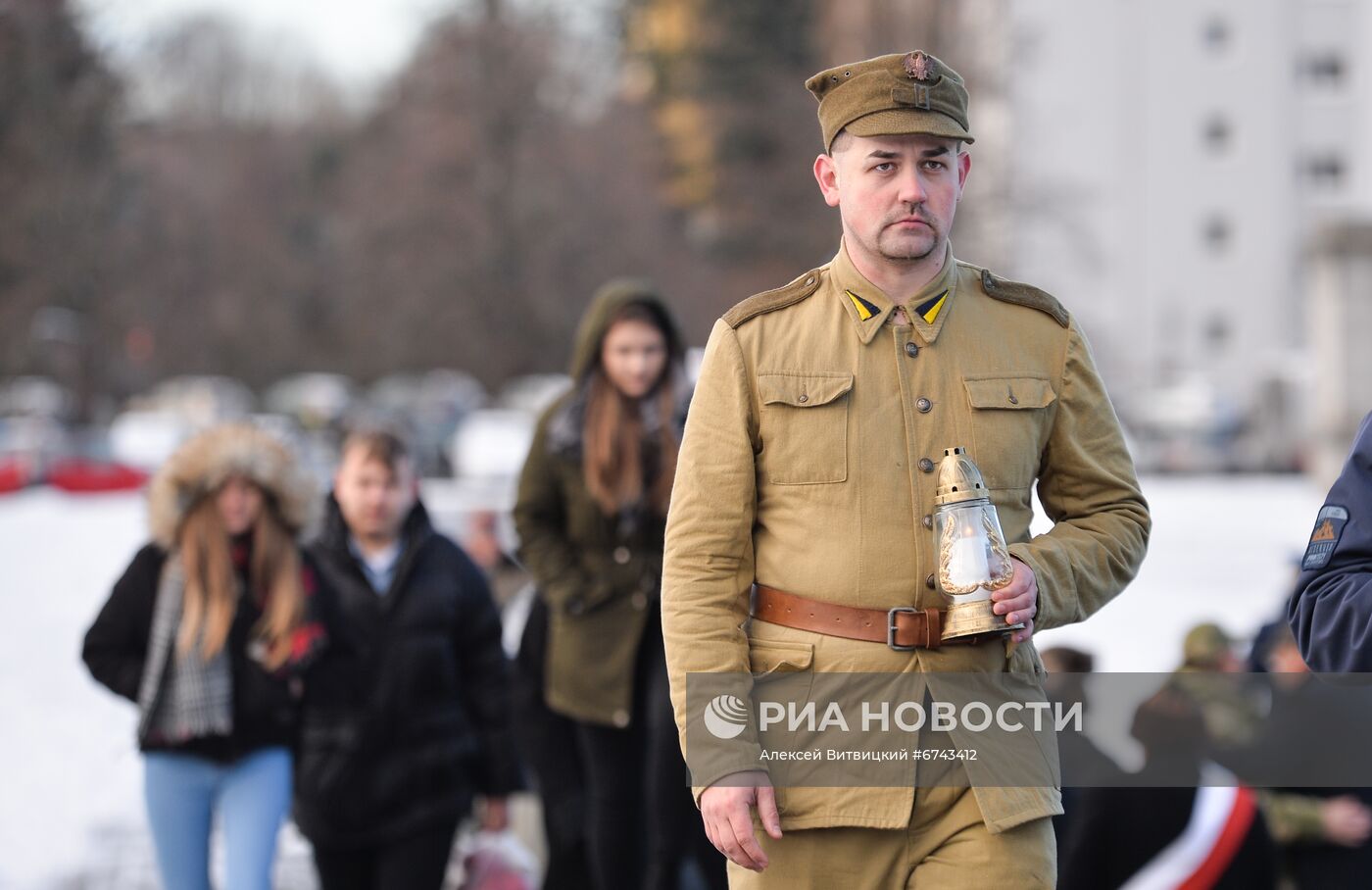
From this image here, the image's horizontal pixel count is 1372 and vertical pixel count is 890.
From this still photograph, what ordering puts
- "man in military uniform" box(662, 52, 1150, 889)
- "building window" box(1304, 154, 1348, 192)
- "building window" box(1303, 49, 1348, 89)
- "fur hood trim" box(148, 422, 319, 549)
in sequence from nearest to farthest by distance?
"man in military uniform" box(662, 52, 1150, 889) → "fur hood trim" box(148, 422, 319, 549) → "building window" box(1304, 154, 1348, 192) → "building window" box(1303, 49, 1348, 89)

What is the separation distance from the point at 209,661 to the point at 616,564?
132cm

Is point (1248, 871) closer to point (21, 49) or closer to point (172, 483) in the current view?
point (172, 483)

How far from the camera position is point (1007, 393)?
11.1 ft

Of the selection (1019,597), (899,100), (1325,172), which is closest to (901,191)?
(899,100)

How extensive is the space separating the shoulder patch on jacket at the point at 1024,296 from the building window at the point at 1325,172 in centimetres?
7004

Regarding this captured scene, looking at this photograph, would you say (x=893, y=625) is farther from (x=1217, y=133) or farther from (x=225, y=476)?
Answer: (x=1217, y=133)

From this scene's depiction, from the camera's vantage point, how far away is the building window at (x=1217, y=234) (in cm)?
6819

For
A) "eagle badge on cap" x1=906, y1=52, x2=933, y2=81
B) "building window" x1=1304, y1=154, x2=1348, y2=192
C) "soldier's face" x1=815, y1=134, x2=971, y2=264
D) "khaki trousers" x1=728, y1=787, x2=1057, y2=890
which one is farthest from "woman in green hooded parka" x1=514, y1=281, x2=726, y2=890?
"building window" x1=1304, y1=154, x2=1348, y2=192

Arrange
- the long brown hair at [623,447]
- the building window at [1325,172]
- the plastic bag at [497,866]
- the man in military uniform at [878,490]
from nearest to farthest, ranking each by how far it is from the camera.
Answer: the man in military uniform at [878,490] → the long brown hair at [623,447] → the plastic bag at [497,866] → the building window at [1325,172]

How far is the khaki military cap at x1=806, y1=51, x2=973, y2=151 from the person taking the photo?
3328 mm

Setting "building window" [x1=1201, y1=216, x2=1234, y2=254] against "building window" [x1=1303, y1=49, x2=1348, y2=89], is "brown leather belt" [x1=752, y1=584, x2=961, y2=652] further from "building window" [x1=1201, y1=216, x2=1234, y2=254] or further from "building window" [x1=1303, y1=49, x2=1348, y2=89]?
"building window" [x1=1303, y1=49, x2=1348, y2=89]

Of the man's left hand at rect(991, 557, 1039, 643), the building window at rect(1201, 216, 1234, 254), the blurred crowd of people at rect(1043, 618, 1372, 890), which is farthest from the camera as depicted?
the building window at rect(1201, 216, 1234, 254)

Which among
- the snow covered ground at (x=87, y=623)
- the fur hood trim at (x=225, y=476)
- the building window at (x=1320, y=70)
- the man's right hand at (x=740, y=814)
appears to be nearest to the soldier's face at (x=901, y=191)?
the man's right hand at (x=740, y=814)

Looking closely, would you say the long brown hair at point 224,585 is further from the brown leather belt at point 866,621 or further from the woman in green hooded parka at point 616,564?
the brown leather belt at point 866,621
